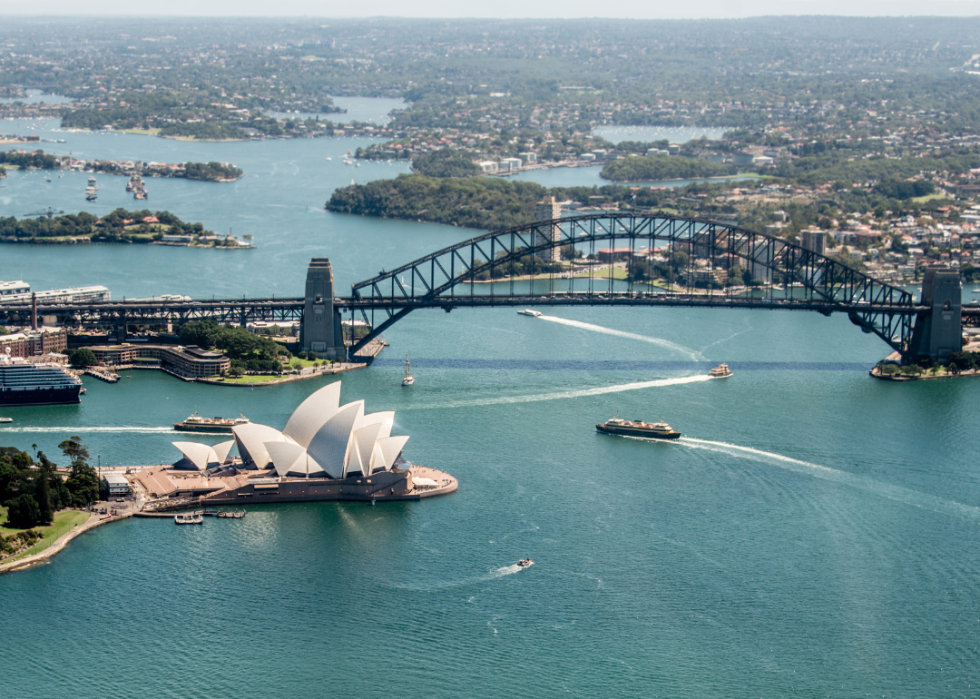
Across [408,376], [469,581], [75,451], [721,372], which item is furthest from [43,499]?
[721,372]

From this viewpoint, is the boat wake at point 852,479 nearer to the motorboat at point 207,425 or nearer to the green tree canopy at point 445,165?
the motorboat at point 207,425

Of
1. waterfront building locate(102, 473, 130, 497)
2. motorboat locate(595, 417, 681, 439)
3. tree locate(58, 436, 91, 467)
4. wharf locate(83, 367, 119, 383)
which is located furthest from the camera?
wharf locate(83, 367, 119, 383)

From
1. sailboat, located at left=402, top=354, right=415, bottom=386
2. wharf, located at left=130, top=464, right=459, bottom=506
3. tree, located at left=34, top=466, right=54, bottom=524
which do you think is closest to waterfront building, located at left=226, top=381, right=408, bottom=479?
wharf, located at left=130, top=464, right=459, bottom=506

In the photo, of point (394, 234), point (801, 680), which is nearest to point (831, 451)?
point (801, 680)

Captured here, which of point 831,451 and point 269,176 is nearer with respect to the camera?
point 831,451

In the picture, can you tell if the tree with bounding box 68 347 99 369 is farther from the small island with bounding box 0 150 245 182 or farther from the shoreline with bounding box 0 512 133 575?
the small island with bounding box 0 150 245 182

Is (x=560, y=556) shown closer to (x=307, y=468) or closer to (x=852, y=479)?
(x=307, y=468)

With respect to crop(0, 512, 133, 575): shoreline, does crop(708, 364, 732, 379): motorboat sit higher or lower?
higher

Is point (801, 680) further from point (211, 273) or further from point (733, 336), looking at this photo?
point (211, 273)
